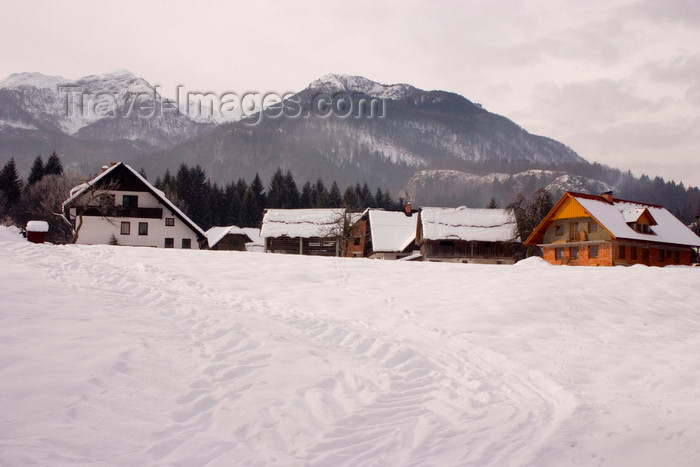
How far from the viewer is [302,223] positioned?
6103cm

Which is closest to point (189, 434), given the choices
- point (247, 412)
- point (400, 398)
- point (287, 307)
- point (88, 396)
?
point (247, 412)

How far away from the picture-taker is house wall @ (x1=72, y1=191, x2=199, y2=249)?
4559cm

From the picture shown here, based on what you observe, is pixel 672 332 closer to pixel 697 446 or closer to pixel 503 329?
pixel 503 329

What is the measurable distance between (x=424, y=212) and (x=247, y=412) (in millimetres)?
50857

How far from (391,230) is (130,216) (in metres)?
30.8

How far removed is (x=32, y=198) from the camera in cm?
6594

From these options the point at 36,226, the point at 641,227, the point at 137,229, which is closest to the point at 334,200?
the point at 137,229

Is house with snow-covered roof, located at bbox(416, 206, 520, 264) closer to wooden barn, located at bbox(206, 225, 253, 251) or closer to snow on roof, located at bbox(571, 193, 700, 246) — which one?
snow on roof, located at bbox(571, 193, 700, 246)

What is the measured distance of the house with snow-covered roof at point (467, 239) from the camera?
54906 mm

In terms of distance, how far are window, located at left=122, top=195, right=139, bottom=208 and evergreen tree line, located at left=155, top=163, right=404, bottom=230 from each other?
3953 cm

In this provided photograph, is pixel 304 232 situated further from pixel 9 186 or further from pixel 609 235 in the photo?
pixel 9 186

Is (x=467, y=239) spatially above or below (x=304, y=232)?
below

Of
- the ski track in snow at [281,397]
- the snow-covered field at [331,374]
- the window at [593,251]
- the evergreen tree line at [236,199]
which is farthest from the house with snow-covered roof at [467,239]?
the ski track in snow at [281,397]

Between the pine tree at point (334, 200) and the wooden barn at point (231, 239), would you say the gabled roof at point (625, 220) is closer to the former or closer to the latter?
the wooden barn at point (231, 239)
